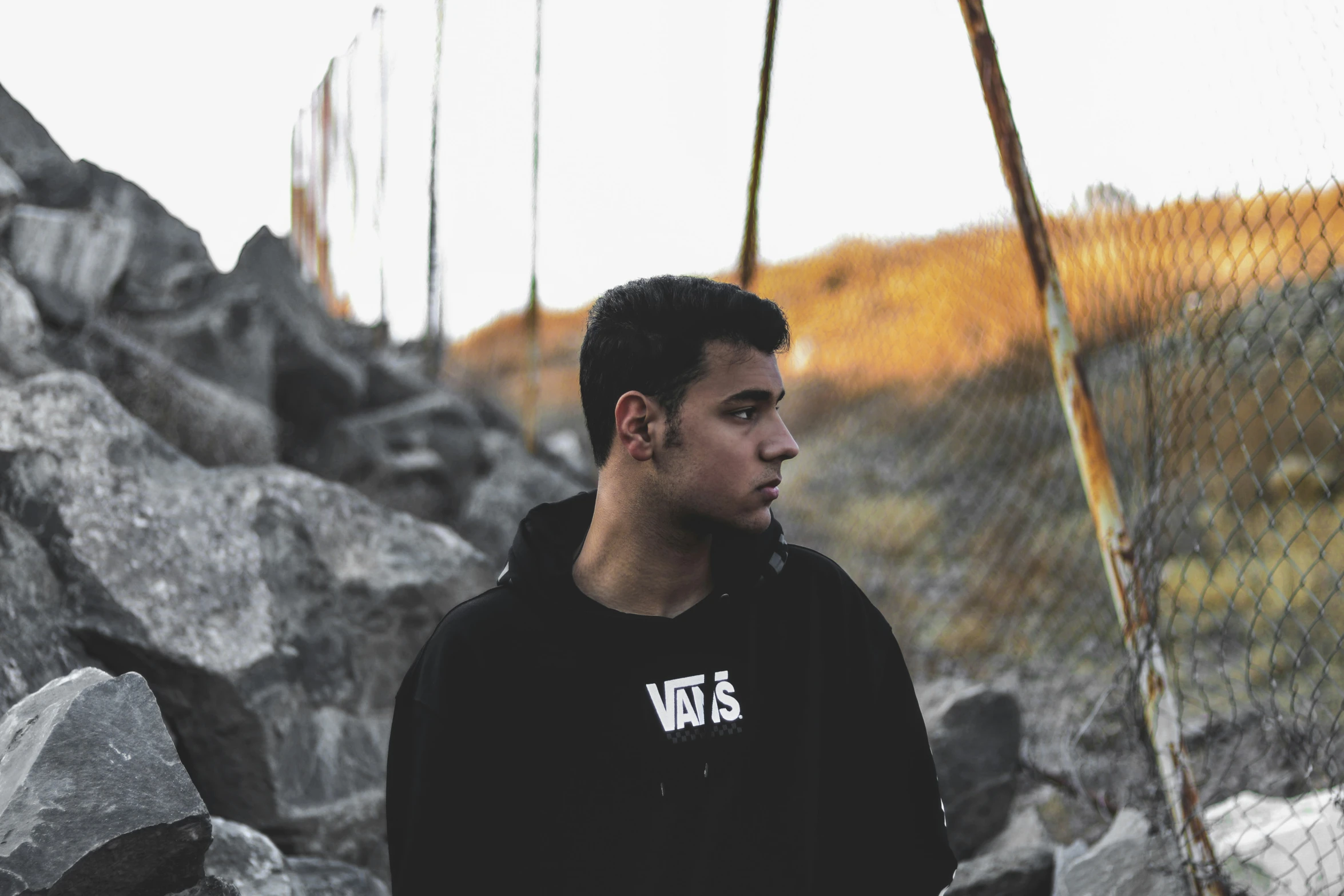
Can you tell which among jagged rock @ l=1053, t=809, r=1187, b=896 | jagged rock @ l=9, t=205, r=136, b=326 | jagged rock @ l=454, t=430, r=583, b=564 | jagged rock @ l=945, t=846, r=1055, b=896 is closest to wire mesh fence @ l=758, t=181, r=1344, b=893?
jagged rock @ l=1053, t=809, r=1187, b=896

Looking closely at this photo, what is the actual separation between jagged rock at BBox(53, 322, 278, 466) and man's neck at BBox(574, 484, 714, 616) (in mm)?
3836

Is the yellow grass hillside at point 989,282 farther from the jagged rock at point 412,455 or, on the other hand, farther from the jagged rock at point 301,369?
the jagged rock at point 301,369

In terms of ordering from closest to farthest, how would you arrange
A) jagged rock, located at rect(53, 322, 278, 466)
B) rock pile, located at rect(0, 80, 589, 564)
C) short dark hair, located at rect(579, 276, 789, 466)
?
short dark hair, located at rect(579, 276, 789, 466), jagged rock, located at rect(53, 322, 278, 466), rock pile, located at rect(0, 80, 589, 564)

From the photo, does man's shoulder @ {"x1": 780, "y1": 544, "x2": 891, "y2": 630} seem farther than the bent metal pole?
No

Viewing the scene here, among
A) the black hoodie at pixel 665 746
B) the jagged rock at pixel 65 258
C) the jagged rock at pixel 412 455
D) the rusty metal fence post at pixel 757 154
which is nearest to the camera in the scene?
the black hoodie at pixel 665 746

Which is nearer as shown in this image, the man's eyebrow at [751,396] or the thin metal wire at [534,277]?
the man's eyebrow at [751,396]

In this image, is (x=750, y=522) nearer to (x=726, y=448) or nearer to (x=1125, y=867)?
(x=726, y=448)

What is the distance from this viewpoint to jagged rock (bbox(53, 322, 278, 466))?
16.2 ft

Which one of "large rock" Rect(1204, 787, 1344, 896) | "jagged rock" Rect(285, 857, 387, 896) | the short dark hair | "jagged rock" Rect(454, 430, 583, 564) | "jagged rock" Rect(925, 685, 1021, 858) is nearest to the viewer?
the short dark hair

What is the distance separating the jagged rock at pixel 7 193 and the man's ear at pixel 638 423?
5411 millimetres

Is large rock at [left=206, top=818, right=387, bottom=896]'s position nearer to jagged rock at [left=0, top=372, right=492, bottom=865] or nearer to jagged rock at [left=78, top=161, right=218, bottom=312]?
jagged rock at [left=0, top=372, right=492, bottom=865]

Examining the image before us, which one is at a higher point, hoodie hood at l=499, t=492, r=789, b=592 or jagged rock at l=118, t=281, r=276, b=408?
jagged rock at l=118, t=281, r=276, b=408

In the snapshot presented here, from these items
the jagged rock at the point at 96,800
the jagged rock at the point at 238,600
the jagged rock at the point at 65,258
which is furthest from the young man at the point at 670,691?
the jagged rock at the point at 65,258

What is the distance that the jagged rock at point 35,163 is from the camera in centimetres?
679
